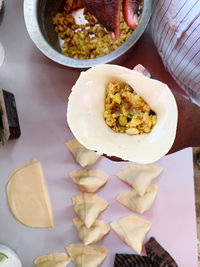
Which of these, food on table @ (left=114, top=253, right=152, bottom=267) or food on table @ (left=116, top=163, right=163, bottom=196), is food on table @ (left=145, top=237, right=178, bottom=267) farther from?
food on table @ (left=116, top=163, right=163, bottom=196)

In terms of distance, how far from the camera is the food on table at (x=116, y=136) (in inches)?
25.1

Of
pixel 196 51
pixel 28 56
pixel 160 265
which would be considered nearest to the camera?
pixel 196 51

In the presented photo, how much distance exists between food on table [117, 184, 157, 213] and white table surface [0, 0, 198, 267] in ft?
0.08

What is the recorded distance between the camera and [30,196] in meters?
1.13

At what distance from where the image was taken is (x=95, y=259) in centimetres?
106

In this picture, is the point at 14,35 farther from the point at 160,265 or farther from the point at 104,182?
the point at 160,265

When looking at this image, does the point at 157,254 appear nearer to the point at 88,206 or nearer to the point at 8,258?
the point at 88,206

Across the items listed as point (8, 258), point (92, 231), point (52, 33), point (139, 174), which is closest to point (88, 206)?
point (92, 231)

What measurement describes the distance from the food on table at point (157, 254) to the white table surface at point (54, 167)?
0.08 feet

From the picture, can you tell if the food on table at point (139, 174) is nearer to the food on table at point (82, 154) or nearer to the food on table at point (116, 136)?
the food on table at point (82, 154)

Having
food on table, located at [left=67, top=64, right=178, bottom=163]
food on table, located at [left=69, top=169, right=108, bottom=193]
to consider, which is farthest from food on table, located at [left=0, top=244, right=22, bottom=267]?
food on table, located at [left=67, top=64, right=178, bottom=163]

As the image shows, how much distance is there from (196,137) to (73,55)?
469 mm

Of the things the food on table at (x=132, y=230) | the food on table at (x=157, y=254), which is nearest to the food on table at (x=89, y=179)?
the food on table at (x=132, y=230)

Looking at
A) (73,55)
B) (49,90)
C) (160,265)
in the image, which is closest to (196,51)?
(73,55)
